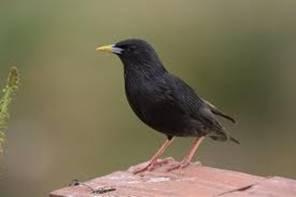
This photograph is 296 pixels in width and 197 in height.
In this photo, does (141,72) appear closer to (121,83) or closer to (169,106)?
(169,106)

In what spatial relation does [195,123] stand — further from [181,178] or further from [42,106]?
[42,106]

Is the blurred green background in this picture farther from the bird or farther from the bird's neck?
the bird's neck

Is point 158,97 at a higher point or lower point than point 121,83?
lower

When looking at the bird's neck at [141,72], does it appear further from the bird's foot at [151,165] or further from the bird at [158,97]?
the bird's foot at [151,165]

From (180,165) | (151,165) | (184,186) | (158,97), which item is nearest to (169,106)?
(158,97)

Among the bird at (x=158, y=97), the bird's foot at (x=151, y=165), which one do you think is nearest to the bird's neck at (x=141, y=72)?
the bird at (x=158, y=97)

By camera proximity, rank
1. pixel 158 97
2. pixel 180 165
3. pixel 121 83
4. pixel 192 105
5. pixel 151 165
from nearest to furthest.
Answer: pixel 180 165 < pixel 151 165 < pixel 158 97 < pixel 192 105 < pixel 121 83

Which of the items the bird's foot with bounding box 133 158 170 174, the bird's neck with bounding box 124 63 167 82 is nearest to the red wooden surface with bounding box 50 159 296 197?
the bird's foot with bounding box 133 158 170 174
